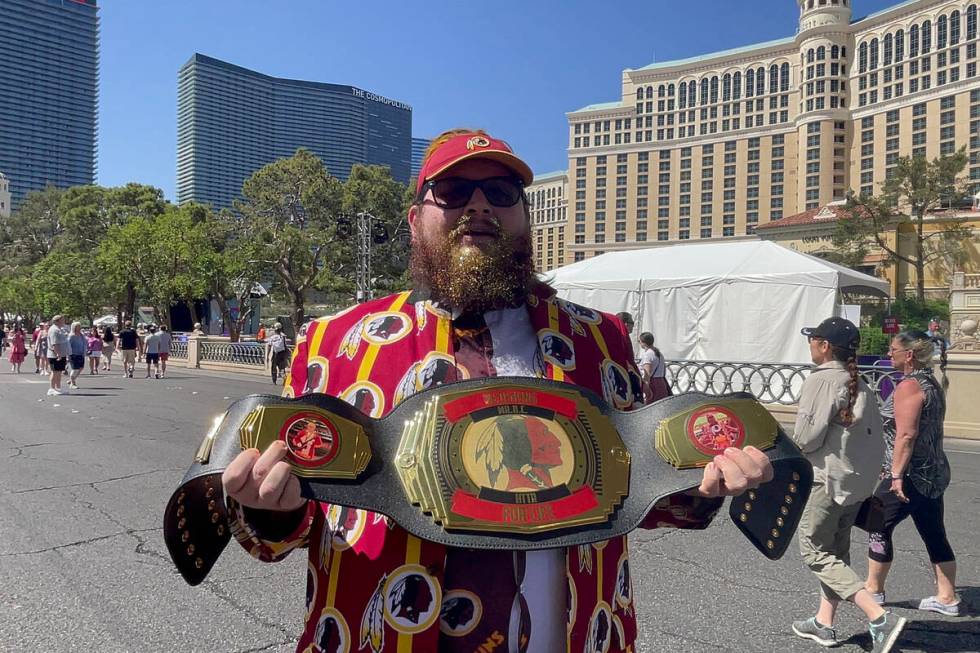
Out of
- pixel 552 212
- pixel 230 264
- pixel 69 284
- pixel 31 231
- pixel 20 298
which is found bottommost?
pixel 20 298

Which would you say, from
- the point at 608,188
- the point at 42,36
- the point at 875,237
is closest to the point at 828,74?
the point at 608,188

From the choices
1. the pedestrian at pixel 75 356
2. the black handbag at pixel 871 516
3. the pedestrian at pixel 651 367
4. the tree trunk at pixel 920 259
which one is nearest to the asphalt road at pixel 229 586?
the black handbag at pixel 871 516

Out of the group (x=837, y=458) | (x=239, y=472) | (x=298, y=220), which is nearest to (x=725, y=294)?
(x=837, y=458)

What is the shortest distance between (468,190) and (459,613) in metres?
0.99

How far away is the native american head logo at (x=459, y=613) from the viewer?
1.36 metres

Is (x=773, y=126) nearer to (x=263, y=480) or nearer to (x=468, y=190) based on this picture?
(x=468, y=190)

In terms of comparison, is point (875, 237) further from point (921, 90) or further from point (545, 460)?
point (545, 460)

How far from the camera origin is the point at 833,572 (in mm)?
3576

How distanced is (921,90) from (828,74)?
507 inches

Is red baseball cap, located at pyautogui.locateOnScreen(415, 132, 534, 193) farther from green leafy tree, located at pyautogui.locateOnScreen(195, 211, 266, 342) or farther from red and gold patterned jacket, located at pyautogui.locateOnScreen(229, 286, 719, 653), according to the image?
green leafy tree, located at pyautogui.locateOnScreen(195, 211, 266, 342)

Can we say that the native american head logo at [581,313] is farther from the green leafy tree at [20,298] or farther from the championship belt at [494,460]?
the green leafy tree at [20,298]

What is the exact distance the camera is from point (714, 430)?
4.42 ft

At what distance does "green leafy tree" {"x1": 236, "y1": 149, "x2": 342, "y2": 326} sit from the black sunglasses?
35.5 m

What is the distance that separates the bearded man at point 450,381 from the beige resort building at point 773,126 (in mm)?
78807
